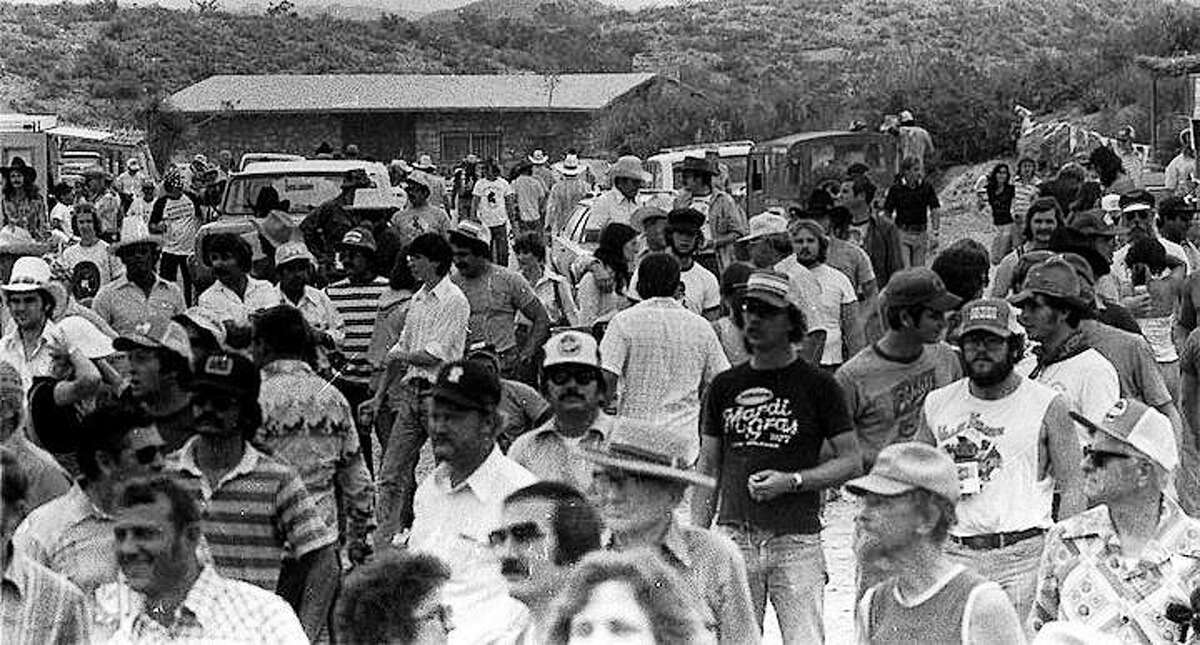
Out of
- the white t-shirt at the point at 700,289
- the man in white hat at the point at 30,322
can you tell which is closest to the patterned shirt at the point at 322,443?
the man in white hat at the point at 30,322

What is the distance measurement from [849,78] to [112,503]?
59469mm

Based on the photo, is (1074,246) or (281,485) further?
(1074,246)

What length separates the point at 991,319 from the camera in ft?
21.7

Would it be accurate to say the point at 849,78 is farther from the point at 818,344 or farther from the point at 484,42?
the point at 818,344

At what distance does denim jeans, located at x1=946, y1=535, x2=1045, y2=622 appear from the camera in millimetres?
6379

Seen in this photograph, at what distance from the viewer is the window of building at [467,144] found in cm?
4441

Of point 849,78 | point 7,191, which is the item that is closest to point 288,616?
point 7,191

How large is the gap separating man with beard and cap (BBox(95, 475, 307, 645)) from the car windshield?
561 inches

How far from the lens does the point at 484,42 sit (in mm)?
73062

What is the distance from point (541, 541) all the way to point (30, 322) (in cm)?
430

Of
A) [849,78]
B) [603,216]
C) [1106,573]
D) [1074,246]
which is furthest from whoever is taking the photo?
[849,78]

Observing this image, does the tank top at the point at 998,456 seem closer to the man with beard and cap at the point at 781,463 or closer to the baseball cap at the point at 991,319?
the baseball cap at the point at 991,319

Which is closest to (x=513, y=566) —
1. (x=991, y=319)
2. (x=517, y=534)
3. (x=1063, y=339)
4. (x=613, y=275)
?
(x=517, y=534)

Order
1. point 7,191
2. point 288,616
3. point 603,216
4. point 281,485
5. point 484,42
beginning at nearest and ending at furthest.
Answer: point 288,616, point 281,485, point 603,216, point 7,191, point 484,42
